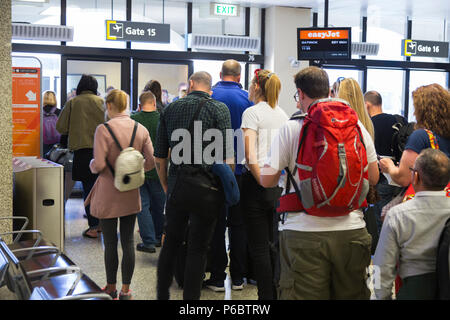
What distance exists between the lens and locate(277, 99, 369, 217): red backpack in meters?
2.17

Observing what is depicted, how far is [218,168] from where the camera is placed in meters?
3.02

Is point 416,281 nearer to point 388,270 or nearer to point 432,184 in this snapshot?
point 388,270

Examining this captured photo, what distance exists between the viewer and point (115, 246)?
3629 mm

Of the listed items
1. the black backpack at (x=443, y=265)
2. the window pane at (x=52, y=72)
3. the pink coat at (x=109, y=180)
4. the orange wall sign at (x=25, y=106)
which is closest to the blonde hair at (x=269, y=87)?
the pink coat at (x=109, y=180)

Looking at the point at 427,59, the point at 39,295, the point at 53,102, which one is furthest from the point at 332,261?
the point at 427,59

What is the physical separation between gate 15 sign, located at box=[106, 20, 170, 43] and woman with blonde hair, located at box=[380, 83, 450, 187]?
7051mm

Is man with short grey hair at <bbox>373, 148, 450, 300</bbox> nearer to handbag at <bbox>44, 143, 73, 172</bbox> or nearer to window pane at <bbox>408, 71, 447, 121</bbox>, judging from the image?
handbag at <bbox>44, 143, 73, 172</bbox>

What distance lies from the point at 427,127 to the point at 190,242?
57.3 inches

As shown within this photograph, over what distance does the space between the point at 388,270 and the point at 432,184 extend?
447 mm

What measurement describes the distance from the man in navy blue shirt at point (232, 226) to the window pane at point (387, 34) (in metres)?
8.06

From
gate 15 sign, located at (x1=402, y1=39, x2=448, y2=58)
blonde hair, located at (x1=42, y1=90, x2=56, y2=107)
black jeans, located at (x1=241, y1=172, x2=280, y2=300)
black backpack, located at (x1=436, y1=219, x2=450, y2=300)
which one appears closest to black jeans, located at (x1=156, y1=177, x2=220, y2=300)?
black jeans, located at (x1=241, y1=172, x2=280, y2=300)

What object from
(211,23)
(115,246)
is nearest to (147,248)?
(115,246)

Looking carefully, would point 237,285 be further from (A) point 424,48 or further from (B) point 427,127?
(A) point 424,48
